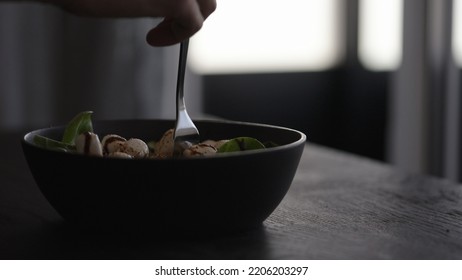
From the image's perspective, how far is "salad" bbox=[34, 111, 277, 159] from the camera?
69 cm

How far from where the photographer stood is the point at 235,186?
67 centimetres

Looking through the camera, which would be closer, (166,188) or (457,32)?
(166,188)

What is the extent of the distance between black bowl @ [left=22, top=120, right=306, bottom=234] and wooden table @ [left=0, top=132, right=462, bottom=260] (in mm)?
20

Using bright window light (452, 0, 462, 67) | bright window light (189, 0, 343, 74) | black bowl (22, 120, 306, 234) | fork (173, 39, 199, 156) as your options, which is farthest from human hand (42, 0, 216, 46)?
bright window light (189, 0, 343, 74)

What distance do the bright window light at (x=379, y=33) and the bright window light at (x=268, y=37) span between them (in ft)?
0.44

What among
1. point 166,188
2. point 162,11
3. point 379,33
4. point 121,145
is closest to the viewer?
point 166,188

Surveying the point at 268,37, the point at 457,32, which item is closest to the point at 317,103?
the point at 268,37

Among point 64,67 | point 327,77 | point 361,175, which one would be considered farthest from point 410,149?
point 361,175

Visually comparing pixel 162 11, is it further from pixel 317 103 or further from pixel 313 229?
pixel 317 103

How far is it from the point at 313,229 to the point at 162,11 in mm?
303

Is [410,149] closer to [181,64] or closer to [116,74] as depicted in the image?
[116,74]

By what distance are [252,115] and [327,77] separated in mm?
430

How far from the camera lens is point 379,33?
12.0 feet
